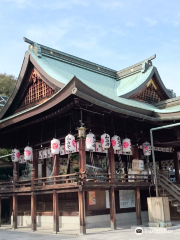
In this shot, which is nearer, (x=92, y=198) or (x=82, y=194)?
(x=82, y=194)

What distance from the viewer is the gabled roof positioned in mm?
16484

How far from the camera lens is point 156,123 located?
1727 centimetres

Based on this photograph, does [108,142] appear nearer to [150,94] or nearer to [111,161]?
[111,161]

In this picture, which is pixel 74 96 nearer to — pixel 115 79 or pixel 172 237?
pixel 172 237

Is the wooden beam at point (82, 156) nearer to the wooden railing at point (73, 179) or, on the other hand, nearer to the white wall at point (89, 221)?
the wooden railing at point (73, 179)

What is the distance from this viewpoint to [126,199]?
1839 centimetres

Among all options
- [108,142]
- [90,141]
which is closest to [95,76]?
[108,142]

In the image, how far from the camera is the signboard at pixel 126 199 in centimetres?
1806

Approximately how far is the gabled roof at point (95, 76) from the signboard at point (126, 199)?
5.66 m

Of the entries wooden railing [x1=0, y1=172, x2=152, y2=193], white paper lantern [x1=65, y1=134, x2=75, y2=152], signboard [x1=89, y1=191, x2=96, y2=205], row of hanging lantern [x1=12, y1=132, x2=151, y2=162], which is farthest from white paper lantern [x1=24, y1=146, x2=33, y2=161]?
signboard [x1=89, y1=191, x2=96, y2=205]

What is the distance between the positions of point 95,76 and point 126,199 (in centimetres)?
1083

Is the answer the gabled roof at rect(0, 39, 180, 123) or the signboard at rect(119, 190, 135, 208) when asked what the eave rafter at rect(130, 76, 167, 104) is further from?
the signboard at rect(119, 190, 135, 208)

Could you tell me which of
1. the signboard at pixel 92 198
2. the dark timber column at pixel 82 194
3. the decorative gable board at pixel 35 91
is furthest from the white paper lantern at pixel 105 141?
the decorative gable board at pixel 35 91

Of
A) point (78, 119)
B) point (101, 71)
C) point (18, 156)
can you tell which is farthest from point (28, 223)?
point (101, 71)
